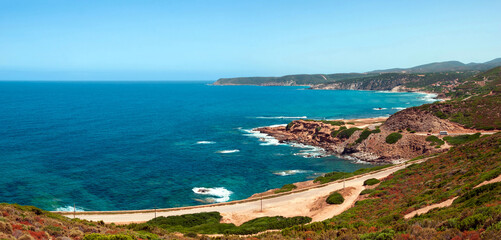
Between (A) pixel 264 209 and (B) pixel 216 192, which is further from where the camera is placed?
(B) pixel 216 192

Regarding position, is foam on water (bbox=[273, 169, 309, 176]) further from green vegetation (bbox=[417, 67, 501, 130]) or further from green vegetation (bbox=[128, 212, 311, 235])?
green vegetation (bbox=[417, 67, 501, 130])

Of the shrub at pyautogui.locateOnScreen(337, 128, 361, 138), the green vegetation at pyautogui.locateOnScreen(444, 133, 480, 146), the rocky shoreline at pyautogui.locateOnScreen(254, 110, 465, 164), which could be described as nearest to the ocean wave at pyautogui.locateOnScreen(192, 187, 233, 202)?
the rocky shoreline at pyautogui.locateOnScreen(254, 110, 465, 164)

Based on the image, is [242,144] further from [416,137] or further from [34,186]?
[34,186]

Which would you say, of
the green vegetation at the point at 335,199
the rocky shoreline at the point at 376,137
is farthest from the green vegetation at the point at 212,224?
the rocky shoreline at the point at 376,137

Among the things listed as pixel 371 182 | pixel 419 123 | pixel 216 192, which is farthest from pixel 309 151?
pixel 216 192

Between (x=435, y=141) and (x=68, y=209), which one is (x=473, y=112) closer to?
(x=435, y=141)

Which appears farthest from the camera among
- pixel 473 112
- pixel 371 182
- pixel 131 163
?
pixel 473 112

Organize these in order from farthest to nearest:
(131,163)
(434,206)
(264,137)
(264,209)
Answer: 1. (264,137)
2. (131,163)
3. (264,209)
4. (434,206)

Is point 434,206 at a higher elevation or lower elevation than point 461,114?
lower
